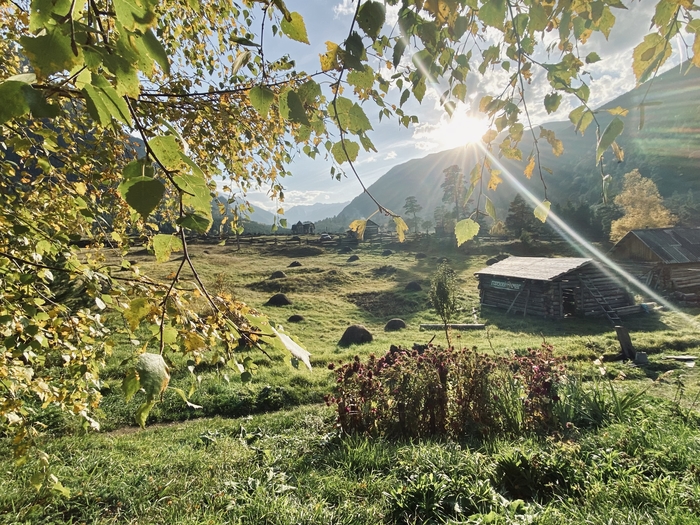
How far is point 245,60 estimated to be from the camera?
93cm

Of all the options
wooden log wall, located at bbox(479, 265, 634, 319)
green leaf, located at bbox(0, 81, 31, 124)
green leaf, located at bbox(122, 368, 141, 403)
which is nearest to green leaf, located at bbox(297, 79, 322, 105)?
green leaf, located at bbox(0, 81, 31, 124)

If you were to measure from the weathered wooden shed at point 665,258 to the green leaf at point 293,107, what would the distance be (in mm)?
30910

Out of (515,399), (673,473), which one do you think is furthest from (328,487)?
(673,473)

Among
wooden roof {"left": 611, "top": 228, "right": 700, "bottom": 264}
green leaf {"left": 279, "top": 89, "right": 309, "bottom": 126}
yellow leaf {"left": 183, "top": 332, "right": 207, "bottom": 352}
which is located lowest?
wooden roof {"left": 611, "top": 228, "right": 700, "bottom": 264}

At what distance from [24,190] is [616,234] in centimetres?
5072

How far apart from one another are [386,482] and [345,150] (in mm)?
3691

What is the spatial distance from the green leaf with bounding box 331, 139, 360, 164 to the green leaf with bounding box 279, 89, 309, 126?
268 mm

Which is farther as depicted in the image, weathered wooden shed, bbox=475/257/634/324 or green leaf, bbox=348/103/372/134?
weathered wooden shed, bbox=475/257/634/324

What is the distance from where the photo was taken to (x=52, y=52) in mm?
598

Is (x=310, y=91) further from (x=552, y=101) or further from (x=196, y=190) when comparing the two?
(x=552, y=101)

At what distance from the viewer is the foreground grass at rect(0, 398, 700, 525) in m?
2.98

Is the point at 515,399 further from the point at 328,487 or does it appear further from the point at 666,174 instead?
the point at 666,174

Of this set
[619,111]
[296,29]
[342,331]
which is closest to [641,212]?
[342,331]

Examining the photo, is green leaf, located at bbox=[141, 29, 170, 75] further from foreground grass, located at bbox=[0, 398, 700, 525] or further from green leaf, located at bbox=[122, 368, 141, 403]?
foreground grass, located at bbox=[0, 398, 700, 525]
